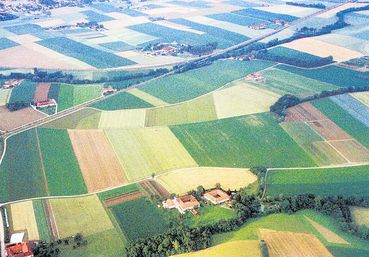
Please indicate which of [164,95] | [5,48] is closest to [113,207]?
[164,95]

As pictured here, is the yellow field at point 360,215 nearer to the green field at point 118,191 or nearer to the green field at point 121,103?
the green field at point 118,191

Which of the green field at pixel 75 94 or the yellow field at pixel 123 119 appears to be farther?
the green field at pixel 75 94

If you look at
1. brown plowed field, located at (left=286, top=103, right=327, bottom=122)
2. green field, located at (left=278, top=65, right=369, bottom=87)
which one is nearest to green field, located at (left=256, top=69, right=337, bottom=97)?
green field, located at (left=278, top=65, right=369, bottom=87)

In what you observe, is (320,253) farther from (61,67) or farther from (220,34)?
(220,34)

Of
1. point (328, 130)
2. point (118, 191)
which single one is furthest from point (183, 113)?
point (118, 191)

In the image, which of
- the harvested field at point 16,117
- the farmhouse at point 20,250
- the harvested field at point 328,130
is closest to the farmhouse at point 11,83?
the harvested field at point 16,117

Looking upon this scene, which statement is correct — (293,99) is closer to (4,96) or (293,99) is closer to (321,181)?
(321,181)

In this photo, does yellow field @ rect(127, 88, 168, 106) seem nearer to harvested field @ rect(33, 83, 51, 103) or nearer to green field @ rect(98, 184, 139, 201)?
harvested field @ rect(33, 83, 51, 103)
